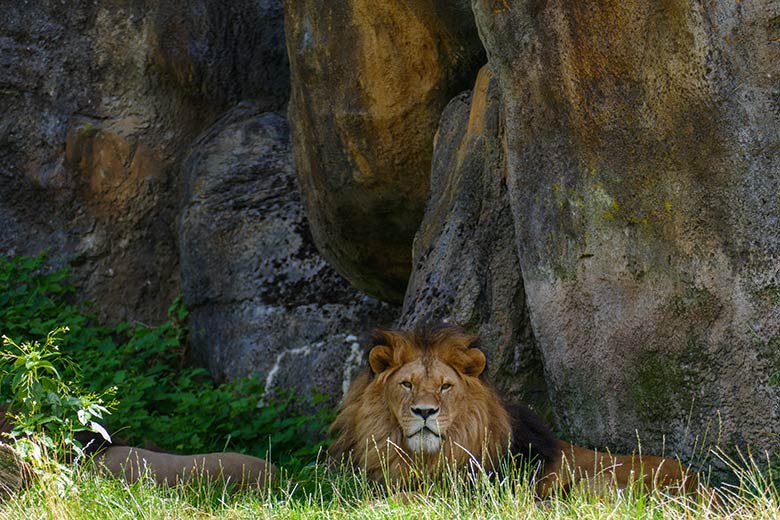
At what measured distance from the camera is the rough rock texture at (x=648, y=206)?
5.60 metres

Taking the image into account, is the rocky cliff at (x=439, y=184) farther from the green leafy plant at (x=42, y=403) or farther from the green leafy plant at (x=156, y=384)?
the green leafy plant at (x=42, y=403)

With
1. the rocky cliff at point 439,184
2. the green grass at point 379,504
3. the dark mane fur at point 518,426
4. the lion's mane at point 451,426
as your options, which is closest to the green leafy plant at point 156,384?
the rocky cliff at point 439,184

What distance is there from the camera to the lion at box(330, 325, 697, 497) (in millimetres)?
5637

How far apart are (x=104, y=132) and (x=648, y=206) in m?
6.42

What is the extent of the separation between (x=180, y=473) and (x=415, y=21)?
353 centimetres

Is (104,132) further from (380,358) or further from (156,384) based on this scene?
(380,358)

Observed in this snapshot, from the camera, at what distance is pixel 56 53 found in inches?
439

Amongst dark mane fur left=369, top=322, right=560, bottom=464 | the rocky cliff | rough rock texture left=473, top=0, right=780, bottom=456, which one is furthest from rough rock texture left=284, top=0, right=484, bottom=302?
dark mane fur left=369, top=322, right=560, bottom=464

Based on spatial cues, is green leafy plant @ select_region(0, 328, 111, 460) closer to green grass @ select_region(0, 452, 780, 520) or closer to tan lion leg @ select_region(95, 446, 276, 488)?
green grass @ select_region(0, 452, 780, 520)

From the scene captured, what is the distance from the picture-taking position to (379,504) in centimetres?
489

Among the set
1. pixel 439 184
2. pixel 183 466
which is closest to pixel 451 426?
pixel 183 466

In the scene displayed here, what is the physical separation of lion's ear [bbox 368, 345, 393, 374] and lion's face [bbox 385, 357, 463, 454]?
13cm

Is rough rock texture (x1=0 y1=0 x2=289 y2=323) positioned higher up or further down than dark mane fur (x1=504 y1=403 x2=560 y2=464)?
higher up

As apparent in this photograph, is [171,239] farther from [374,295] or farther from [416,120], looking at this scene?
[416,120]
